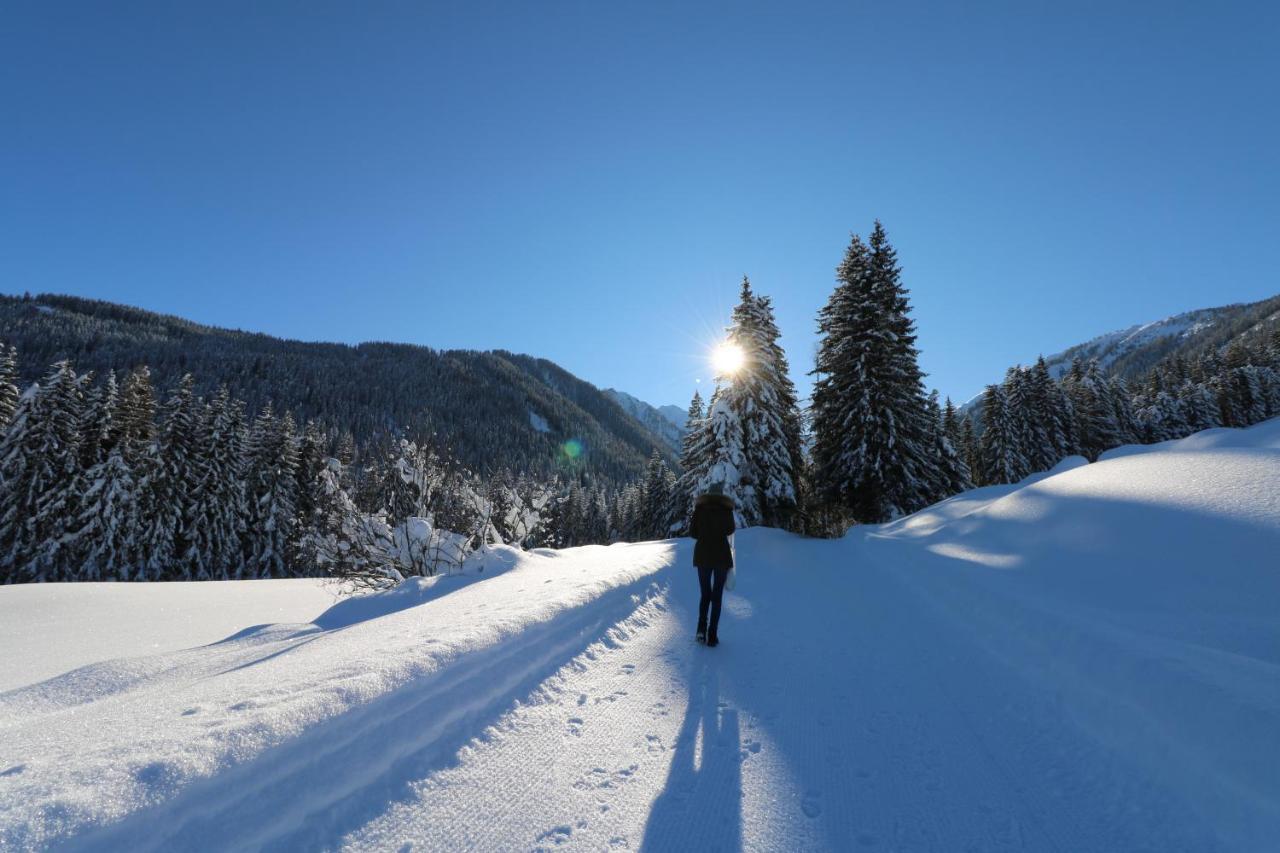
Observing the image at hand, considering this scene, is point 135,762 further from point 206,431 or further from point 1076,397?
point 1076,397

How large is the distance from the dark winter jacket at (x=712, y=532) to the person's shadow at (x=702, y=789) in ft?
6.17

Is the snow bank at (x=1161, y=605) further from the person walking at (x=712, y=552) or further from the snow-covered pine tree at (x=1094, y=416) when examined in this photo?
the snow-covered pine tree at (x=1094, y=416)

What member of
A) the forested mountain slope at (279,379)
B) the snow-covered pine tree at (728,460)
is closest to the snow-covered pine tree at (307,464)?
the snow-covered pine tree at (728,460)

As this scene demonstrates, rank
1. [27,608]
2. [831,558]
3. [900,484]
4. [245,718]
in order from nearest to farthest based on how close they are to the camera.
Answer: [245,718]
[27,608]
[831,558]
[900,484]

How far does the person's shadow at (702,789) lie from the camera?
9.73 feet

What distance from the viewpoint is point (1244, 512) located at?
662cm

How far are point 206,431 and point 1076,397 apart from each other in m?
69.4

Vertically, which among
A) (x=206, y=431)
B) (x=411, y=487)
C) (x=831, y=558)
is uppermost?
(x=206, y=431)

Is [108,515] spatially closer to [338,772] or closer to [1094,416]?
[338,772]

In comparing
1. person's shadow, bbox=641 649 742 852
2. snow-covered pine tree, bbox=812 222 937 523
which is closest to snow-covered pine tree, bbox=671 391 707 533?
snow-covered pine tree, bbox=812 222 937 523

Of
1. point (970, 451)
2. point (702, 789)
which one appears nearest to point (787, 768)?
point (702, 789)

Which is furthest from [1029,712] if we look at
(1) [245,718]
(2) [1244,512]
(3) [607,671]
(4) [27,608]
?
(4) [27,608]

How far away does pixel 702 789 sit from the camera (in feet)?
11.3

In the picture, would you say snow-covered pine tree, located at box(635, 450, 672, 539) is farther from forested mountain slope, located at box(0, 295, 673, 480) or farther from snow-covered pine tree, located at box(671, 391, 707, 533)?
forested mountain slope, located at box(0, 295, 673, 480)
